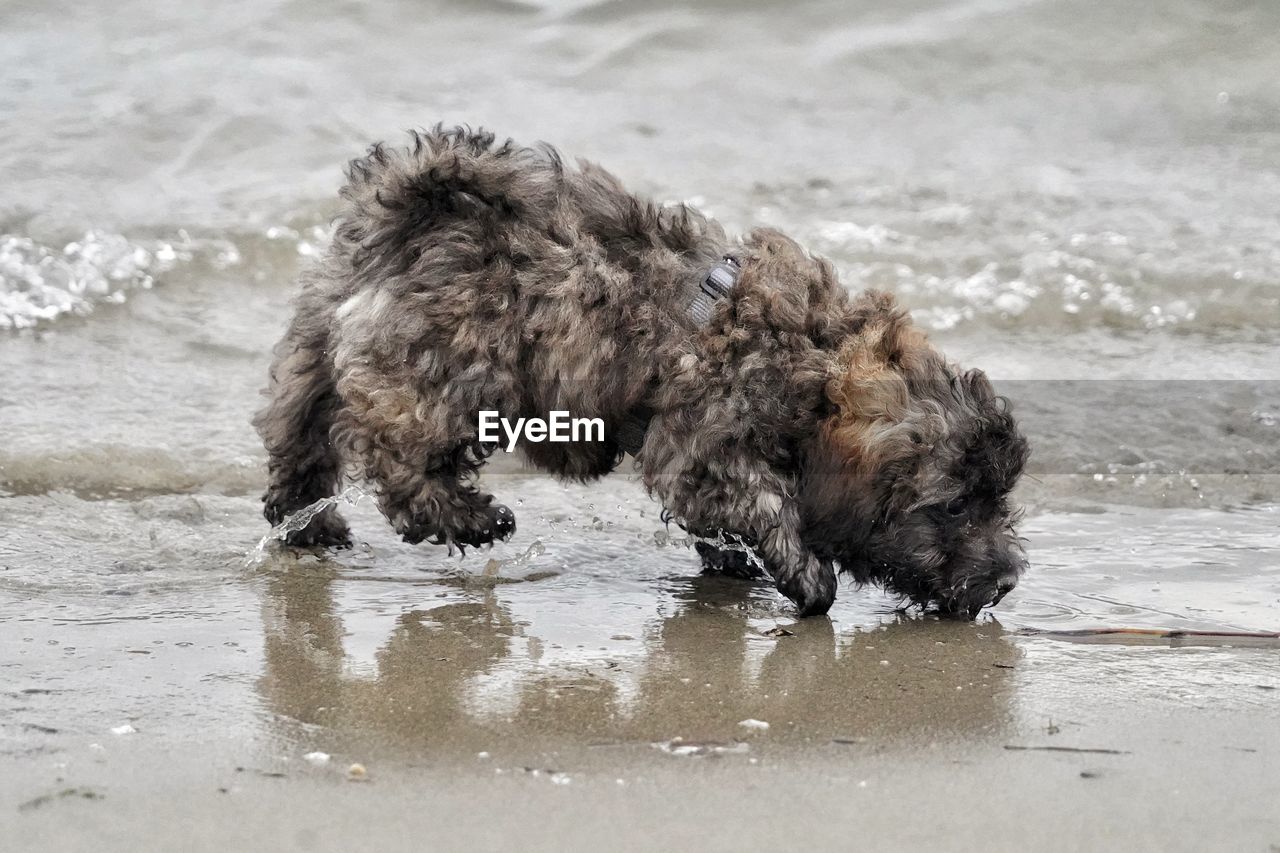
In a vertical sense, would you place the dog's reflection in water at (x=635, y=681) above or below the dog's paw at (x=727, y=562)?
below

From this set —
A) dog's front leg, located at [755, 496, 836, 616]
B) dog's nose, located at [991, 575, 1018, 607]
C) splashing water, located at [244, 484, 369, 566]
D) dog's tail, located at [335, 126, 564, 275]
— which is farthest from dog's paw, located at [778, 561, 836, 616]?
splashing water, located at [244, 484, 369, 566]

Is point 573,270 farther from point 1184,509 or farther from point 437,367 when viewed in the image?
point 1184,509

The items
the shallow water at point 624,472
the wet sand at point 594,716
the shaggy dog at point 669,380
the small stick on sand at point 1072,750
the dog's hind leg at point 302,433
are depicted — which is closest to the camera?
the wet sand at point 594,716

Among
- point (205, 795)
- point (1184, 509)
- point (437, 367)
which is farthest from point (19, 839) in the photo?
point (1184, 509)

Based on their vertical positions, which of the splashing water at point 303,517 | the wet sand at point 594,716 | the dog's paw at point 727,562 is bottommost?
the wet sand at point 594,716

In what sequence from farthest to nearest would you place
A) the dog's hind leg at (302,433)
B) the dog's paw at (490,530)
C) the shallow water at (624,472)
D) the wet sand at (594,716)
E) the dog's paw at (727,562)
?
1. the dog's paw at (727,562)
2. the dog's hind leg at (302,433)
3. the dog's paw at (490,530)
4. the shallow water at (624,472)
5. the wet sand at (594,716)

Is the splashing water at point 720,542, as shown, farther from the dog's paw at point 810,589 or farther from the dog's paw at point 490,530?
the dog's paw at point 490,530

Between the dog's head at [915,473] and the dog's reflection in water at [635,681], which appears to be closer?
the dog's reflection in water at [635,681]

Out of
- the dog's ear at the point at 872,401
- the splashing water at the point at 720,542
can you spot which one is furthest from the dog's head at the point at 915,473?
the splashing water at the point at 720,542
